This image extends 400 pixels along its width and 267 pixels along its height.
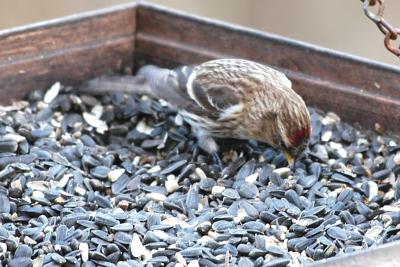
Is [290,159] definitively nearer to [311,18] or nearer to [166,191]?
[166,191]

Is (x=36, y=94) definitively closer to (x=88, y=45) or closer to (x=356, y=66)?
(x=88, y=45)

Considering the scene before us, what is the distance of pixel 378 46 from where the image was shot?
30.4 feet

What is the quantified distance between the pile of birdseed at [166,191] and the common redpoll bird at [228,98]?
101 millimetres

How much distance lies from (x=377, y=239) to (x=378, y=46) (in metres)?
4.50

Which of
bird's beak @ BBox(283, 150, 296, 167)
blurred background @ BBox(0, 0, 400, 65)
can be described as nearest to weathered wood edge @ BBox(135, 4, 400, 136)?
bird's beak @ BBox(283, 150, 296, 167)

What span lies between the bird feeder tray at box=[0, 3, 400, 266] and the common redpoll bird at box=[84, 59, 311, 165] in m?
0.21

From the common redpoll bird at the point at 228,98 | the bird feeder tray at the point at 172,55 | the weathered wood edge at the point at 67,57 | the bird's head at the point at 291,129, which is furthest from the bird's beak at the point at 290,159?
the weathered wood edge at the point at 67,57

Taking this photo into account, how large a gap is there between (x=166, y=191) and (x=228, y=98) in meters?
0.78

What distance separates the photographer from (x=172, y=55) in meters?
6.52

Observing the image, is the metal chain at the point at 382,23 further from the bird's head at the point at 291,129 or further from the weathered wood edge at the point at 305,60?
the weathered wood edge at the point at 305,60

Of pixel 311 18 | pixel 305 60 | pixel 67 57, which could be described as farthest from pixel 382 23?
pixel 311 18

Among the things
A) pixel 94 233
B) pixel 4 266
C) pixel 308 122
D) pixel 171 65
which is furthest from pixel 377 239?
pixel 171 65

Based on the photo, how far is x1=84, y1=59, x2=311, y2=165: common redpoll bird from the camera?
5898 millimetres

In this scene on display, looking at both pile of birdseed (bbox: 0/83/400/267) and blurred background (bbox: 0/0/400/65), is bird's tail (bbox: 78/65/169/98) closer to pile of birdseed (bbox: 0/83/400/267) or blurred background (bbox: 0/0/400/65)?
pile of birdseed (bbox: 0/83/400/267)
